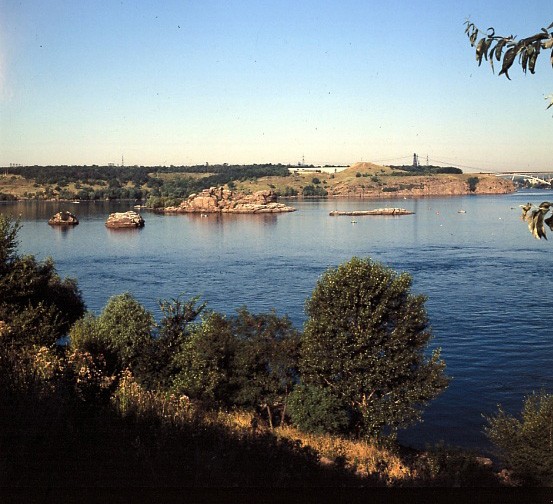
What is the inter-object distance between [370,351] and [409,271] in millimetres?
20838

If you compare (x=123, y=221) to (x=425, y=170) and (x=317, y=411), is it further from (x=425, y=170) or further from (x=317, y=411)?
(x=425, y=170)

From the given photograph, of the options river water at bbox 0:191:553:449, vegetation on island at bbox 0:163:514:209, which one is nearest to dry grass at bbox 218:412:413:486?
river water at bbox 0:191:553:449

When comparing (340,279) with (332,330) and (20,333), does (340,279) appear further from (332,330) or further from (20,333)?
(20,333)

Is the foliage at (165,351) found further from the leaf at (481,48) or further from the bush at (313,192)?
the bush at (313,192)

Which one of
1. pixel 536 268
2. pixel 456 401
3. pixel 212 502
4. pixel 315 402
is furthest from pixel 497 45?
pixel 536 268

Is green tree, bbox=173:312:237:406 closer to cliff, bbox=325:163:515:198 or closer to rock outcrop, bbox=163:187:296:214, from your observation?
rock outcrop, bbox=163:187:296:214

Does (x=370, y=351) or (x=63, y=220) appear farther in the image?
(x=63, y=220)

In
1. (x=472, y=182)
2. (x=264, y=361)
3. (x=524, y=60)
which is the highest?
(x=472, y=182)

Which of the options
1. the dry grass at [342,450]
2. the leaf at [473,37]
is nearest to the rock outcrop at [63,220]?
the dry grass at [342,450]

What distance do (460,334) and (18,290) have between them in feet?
47.2

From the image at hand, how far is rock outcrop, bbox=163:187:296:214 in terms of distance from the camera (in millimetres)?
88125

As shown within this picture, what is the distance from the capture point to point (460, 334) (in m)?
20.8

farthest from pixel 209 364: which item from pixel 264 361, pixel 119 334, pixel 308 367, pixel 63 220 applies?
pixel 63 220

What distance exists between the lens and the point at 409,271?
107ft
